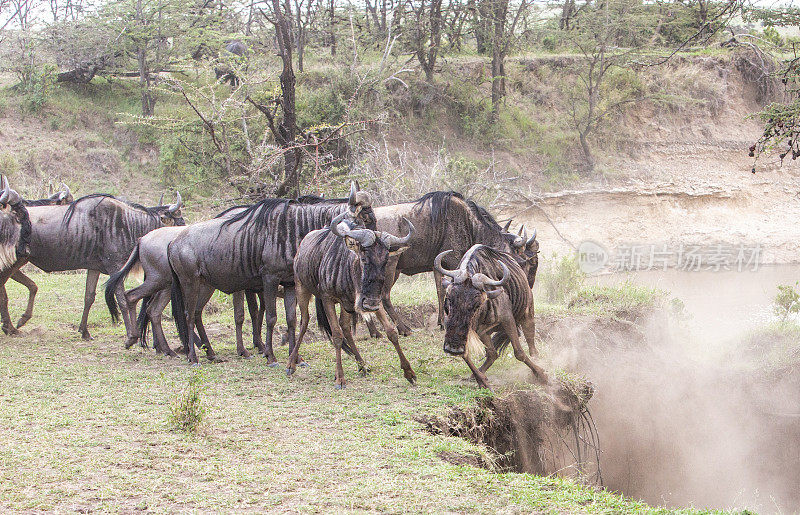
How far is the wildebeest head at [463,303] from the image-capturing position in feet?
22.3

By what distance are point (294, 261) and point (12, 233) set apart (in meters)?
4.09

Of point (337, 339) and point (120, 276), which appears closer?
point (337, 339)

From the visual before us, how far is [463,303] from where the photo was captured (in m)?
6.83

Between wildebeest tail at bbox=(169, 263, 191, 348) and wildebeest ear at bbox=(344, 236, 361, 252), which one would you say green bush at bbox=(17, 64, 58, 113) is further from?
wildebeest ear at bbox=(344, 236, 361, 252)

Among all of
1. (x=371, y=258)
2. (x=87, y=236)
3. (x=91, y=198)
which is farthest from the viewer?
(x=91, y=198)

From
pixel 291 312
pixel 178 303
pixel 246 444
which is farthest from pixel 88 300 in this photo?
pixel 246 444

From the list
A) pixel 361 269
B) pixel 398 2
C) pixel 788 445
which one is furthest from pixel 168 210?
pixel 398 2

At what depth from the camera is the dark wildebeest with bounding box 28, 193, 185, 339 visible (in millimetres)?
9789

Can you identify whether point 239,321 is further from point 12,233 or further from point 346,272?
point 12,233

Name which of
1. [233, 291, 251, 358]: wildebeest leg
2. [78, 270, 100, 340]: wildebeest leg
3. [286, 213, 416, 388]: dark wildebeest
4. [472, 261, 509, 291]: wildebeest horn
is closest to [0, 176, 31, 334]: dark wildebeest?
[78, 270, 100, 340]: wildebeest leg

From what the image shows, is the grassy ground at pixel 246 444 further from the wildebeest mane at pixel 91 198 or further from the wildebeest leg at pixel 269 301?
the wildebeest mane at pixel 91 198

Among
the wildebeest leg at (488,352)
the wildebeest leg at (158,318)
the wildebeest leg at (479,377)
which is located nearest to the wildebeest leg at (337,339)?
the wildebeest leg at (479,377)

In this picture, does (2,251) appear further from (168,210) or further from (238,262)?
(238,262)

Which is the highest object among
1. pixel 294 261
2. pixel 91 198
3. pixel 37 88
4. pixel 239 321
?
pixel 37 88
